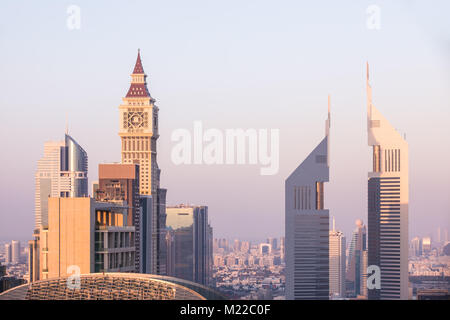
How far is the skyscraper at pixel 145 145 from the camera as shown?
6821 inches

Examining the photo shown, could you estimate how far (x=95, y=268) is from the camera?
6188 cm

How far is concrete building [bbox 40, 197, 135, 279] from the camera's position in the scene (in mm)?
62719

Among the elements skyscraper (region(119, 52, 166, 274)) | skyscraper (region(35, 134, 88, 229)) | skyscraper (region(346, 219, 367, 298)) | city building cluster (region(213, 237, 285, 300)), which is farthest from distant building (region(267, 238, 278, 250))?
skyscraper (region(35, 134, 88, 229))

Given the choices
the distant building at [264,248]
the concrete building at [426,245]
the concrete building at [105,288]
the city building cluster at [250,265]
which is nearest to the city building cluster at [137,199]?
the city building cluster at [250,265]

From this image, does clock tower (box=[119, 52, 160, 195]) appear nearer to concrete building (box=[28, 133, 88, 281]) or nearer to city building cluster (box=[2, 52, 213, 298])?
city building cluster (box=[2, 52, 213, 298])

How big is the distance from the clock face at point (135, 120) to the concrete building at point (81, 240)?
11346 centimetres

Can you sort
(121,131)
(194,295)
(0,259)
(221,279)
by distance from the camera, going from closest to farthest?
(194,295) → (0,259) → (221,279) → (121,131)

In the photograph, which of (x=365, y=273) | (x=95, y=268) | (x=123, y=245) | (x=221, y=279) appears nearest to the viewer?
(x=95, y=268)

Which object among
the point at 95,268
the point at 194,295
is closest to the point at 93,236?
the point at 95,268

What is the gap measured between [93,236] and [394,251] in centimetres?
14337

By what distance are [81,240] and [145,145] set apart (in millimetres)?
114799

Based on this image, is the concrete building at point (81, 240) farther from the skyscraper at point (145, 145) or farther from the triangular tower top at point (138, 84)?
the triangular tower top at point (138, 84)

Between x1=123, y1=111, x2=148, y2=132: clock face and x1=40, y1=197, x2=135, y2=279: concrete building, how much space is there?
113 meters
